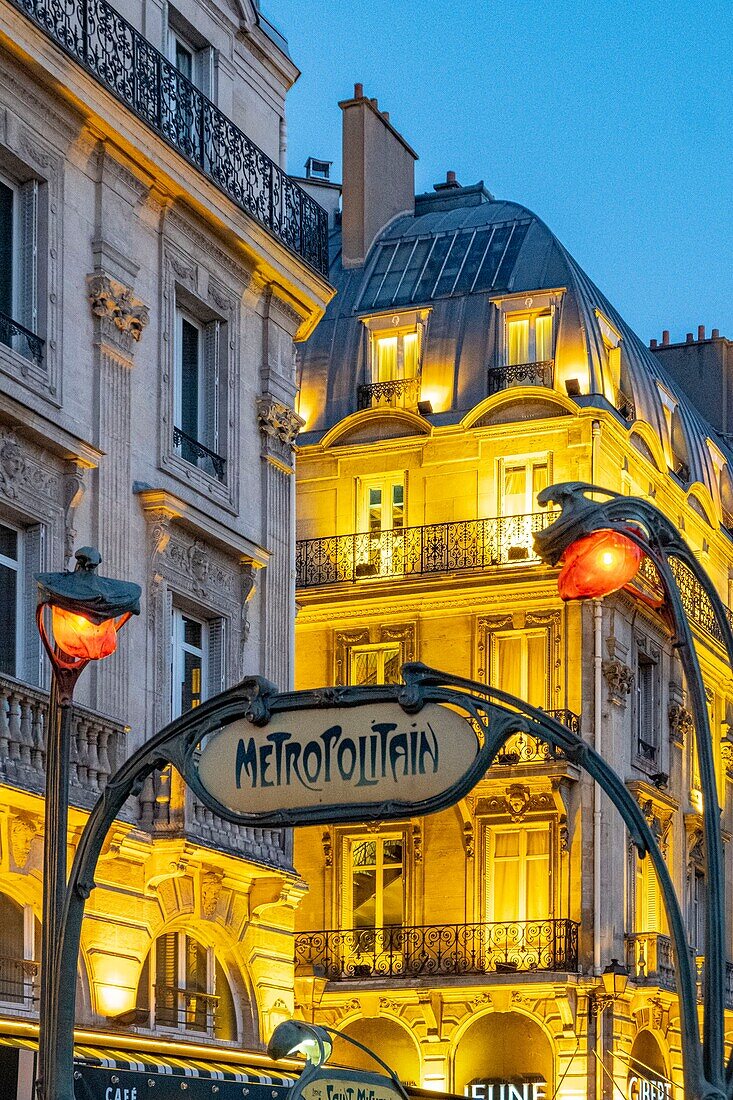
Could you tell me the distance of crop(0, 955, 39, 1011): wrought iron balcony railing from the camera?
17.9 m

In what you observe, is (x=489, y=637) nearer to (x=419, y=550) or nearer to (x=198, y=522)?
(x=419, y=550)

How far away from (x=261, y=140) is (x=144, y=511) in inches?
224

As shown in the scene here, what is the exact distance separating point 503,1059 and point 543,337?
1101 centimetres

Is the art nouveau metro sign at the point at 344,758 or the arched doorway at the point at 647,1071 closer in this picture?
the art nouveau metro sign at the point at 344,758

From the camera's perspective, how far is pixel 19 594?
18.8 m

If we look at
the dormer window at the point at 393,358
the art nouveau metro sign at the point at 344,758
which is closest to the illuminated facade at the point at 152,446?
the art nouveau metro sign at the point at 344,758

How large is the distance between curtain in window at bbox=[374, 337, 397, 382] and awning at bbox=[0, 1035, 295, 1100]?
17.2 meters

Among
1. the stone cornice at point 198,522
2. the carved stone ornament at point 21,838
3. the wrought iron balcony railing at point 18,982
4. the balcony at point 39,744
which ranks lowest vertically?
the wrought iron balcony railing at point 18,982

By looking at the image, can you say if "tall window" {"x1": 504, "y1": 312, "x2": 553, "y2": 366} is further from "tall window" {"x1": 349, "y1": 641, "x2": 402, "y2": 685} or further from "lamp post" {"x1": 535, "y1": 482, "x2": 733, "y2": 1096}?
"lamp post" {"x1": 535, "y1": 482, "x2": 733, "y2": 1096}

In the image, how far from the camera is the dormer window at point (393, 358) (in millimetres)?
35594

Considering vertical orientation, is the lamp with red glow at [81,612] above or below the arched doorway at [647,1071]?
below

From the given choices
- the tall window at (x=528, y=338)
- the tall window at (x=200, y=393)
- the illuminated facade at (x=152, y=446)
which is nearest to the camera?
the illuminated facade at (x=152, y=446)

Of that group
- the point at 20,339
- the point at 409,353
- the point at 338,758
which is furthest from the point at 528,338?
the point at 338,758

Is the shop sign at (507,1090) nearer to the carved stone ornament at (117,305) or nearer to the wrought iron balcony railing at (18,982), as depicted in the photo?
the wrought iron balcony railing at (18,982)
